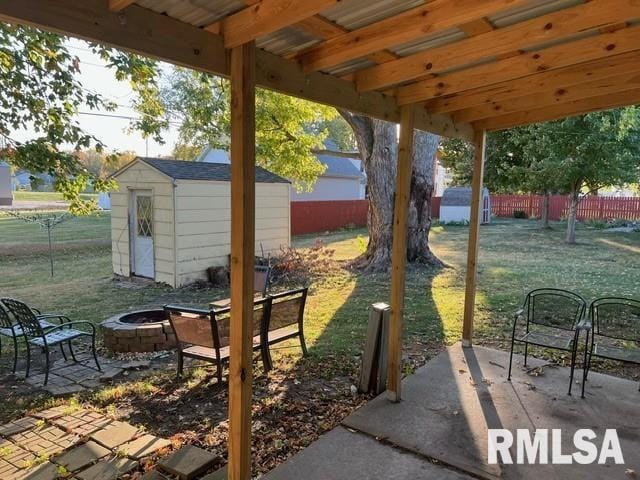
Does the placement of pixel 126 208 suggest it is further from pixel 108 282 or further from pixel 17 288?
pixel 17 288

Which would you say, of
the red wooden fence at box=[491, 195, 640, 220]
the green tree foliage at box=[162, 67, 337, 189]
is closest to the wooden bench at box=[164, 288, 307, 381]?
the green tree foliage at box=[162, 67, 337, 189]

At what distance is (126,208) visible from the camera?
930 centimetres

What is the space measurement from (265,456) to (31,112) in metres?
4.65

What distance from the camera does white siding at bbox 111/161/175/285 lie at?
854cm

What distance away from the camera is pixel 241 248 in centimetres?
220

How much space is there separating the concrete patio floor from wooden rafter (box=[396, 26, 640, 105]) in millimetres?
2421

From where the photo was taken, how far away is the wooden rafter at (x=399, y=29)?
2070 mm

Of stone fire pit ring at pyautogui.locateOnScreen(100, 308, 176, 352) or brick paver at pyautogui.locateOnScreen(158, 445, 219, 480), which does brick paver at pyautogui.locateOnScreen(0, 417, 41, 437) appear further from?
stone fire pit ring at pyautogui.locateOnScreen(100, 308, 176, 352)

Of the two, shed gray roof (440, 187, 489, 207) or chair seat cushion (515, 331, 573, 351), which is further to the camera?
shed gray roof (440, 187, 489, 207)

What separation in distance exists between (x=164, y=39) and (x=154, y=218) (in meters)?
7.29

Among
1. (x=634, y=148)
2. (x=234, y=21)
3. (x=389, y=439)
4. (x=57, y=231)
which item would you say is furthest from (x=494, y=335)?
(x=57, y=231)

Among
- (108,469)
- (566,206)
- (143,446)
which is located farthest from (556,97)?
(566,206)

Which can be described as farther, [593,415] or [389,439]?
[593,415]

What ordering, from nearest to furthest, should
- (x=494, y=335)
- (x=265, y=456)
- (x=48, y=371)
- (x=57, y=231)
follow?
1. (x=265, y=456)
2. (x=48, y=371)
3. (x=494, y=335)
4. (x=57, y=231)
